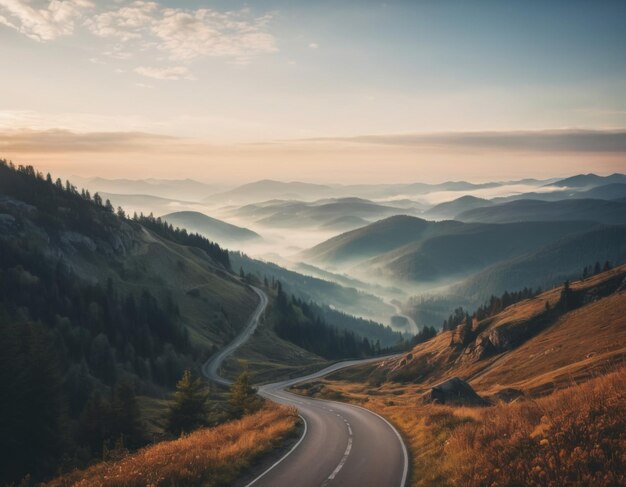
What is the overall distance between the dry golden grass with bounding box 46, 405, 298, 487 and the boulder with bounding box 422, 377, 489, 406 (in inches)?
823

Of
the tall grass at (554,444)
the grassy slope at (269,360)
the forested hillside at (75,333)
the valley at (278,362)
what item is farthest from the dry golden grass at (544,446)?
the grassy slope at (269,360)

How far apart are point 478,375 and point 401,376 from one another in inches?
1142

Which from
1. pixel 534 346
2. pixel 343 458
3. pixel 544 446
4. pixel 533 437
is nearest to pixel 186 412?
pixel 343 458

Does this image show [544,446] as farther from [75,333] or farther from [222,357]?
[222,357]

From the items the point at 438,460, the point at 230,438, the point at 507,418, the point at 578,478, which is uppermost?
the point at 578,478

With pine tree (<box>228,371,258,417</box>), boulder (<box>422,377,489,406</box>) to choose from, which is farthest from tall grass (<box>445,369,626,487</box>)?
pine tree (<box>228,371,258,417</box>)

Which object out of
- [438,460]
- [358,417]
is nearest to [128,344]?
[358,417]

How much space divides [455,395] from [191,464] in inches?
1244

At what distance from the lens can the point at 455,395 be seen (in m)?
45.0

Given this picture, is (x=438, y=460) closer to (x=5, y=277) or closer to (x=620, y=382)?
(x=620, y=382)

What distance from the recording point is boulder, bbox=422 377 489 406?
43.2m

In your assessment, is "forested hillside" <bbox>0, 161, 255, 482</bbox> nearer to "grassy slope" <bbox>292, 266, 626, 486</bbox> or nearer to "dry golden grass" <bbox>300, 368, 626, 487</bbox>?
"grassy slope" <bbox>292, 266, 626, 486</bbox>

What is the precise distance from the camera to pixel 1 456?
50.5m

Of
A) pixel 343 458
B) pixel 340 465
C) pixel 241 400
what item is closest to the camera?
pixel 340 465
